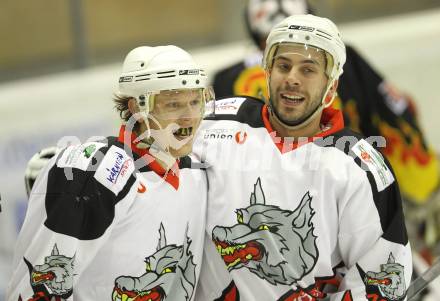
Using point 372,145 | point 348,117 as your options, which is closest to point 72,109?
point 348,117

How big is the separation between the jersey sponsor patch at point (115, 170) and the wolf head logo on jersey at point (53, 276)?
175 mm

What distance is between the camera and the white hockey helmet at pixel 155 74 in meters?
2.19

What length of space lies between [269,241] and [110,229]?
395mm

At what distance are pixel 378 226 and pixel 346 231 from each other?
0.24ft

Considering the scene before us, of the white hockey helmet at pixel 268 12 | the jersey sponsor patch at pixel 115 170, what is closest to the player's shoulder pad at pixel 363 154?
A: the jersey sponsor patch at pixel 115 170

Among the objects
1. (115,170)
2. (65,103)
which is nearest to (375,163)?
(115,170)

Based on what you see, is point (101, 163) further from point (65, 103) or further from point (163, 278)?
point (65, 103)

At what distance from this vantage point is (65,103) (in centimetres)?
390

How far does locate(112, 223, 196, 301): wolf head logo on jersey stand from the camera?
2250 mm

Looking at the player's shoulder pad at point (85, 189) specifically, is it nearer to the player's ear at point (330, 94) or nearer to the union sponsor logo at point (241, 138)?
the union sponsor logo at point (241, 138)

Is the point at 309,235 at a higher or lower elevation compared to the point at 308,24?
lower

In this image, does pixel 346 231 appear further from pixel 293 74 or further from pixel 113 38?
pixel 113 38

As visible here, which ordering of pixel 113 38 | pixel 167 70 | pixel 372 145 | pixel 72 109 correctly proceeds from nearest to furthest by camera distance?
1. pixel 167 70
2. pixel 372 145
3. pixel 72 109
4. pixel 113 38

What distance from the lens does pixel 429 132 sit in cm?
482
